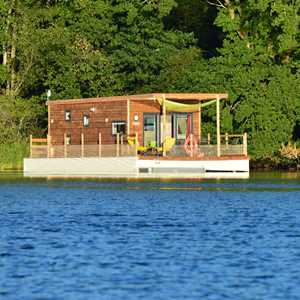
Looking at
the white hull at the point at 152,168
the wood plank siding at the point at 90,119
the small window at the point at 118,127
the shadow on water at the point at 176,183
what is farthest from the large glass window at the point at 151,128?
the shadow on water at the point at 176,183

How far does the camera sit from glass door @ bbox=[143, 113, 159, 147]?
229 feet

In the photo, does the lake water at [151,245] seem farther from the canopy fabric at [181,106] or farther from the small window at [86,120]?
the small window at [86,120]

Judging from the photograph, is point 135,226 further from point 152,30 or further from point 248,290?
point 152,30

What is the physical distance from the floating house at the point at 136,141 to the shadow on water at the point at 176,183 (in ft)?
4.93

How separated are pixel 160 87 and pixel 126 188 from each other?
22905mm

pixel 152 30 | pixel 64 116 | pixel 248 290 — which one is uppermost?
pixel 152 30

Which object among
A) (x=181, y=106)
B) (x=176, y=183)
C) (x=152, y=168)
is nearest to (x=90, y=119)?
(x=181, y=106)

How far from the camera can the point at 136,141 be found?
64.9m

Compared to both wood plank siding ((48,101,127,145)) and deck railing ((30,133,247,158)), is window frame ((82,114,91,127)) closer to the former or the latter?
wood plank siding ((48,101,127,145))

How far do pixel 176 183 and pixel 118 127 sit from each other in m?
10.2

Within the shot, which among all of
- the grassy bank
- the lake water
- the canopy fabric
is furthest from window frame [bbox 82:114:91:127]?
the lake water

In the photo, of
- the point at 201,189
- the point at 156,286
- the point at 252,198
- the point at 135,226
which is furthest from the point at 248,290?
the point at 201,189

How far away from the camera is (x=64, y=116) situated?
239 ft

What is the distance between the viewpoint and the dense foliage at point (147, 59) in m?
73.4
